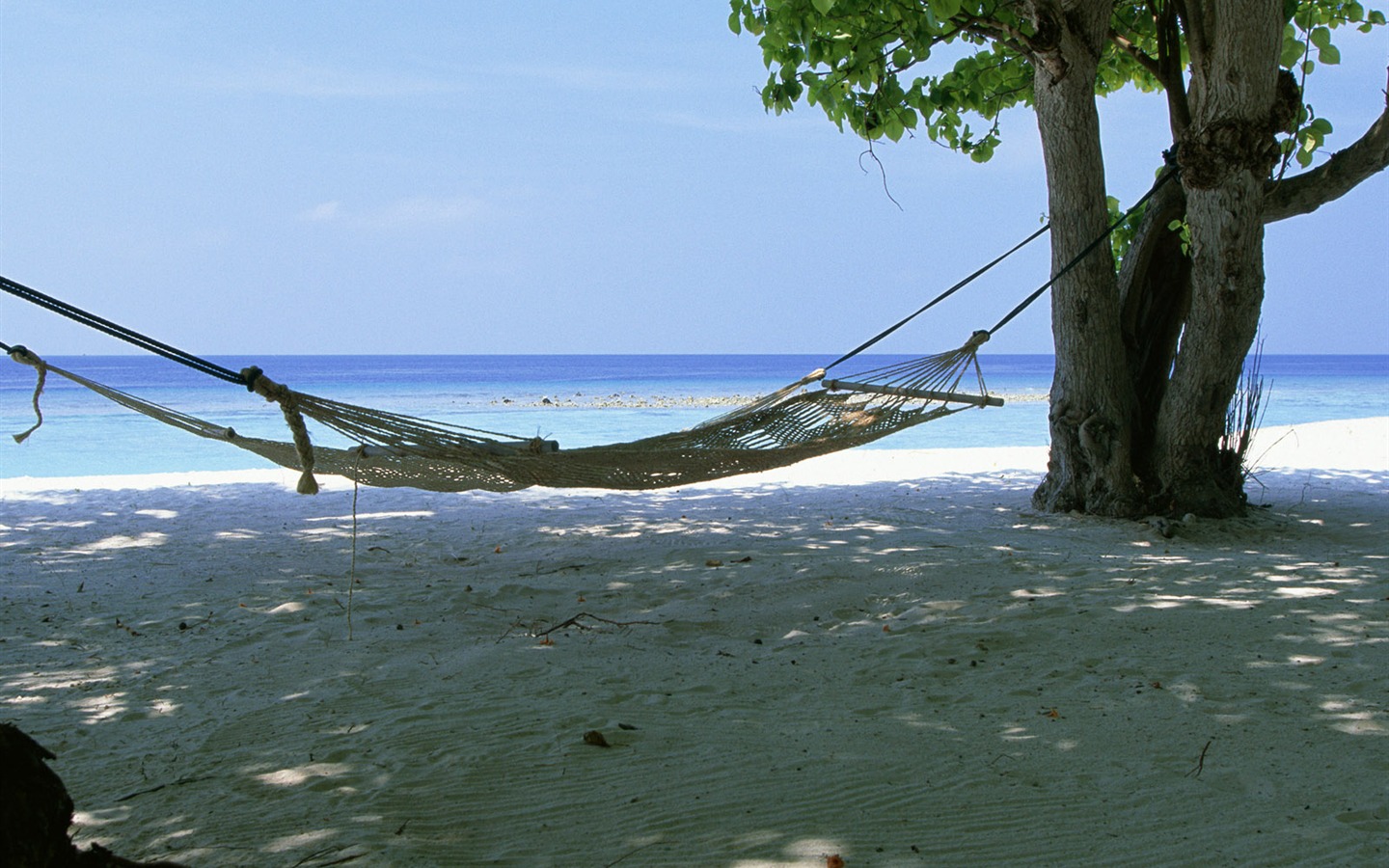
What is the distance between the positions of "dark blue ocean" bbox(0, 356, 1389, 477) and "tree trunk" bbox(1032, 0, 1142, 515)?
19.0ft

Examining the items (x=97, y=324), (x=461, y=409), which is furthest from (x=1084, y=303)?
(x=461, y=409)

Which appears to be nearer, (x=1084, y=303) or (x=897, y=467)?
(x=1084, y=303)

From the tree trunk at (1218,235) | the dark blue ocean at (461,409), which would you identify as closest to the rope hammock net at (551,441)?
the tree trunk at (1218,235)

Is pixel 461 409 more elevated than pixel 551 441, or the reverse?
pixel 461 409

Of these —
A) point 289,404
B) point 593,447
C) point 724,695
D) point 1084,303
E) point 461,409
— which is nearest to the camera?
point 724,695

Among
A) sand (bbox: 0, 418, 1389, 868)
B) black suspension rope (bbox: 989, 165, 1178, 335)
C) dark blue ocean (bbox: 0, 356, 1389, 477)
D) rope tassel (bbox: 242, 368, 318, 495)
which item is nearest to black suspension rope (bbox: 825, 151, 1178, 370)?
black suspension rope (bbox: 989, 165, 1178, 335)

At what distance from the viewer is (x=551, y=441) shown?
2439mm

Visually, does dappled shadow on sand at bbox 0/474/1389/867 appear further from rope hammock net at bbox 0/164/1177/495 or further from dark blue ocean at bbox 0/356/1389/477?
dark blue ocean at bbox 0/356/1389/477

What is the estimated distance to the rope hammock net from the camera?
87.0 inches

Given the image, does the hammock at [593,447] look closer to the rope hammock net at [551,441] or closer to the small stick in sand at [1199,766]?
the rope hammock net at [551,441]

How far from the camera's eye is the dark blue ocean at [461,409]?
10539mm

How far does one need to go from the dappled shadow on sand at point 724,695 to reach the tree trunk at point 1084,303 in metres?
0.28

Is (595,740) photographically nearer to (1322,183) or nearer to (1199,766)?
(1199,766)

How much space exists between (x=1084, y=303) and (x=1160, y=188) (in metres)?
0.54
